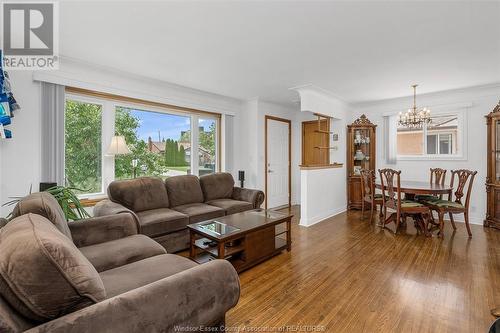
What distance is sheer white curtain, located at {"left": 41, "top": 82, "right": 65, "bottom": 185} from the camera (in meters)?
2.98

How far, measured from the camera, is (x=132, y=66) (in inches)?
131

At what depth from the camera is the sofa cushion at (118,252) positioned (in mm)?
1773

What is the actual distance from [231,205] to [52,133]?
2.41 metres

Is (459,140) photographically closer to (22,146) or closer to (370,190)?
(370,190)

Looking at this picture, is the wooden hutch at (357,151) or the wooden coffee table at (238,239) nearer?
the wooden coffee table at (238,239)

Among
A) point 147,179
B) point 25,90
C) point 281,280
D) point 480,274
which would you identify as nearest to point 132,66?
point 25,90

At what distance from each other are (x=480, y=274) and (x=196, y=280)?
2879 millimetres

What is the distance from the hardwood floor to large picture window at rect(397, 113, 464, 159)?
5.82ft

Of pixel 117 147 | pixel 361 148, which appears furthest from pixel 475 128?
pixel 117 147

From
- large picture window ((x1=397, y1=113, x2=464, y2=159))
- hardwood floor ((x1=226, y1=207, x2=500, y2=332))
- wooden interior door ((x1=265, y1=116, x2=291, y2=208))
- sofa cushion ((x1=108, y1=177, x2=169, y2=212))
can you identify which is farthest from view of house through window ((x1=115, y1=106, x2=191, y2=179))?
large picture window ((x1=397, y1=113, x2=464, y2=159))

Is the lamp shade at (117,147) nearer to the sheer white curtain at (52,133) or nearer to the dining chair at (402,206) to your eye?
the sheer white curtain at (52,133)

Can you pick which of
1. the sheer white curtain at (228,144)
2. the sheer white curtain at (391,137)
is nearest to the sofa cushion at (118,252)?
the sheer white curtain at (228,144)

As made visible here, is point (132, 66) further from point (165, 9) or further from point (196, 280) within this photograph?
point (196, 280)

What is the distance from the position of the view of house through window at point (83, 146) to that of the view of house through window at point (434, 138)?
5565mm
